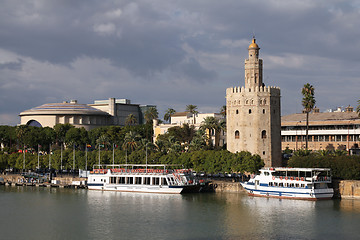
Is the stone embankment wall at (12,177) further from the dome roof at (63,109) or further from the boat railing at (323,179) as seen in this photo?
the dome roof at (63,109)

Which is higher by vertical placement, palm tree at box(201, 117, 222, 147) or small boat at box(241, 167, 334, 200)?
palm tree at box(201, 117, 222, 147)

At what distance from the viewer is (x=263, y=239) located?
159 ft

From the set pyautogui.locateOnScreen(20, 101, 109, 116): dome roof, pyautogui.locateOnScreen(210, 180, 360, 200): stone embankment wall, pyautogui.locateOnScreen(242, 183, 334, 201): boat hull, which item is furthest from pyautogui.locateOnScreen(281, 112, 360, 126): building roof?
pyautogui.locateOnScreen(20, 101, 109, 116): dome roof

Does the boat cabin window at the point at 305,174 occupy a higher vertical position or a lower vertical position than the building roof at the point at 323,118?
lower

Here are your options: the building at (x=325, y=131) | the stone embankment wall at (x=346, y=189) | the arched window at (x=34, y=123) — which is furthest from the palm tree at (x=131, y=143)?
the arched window at (x=34, y=123)

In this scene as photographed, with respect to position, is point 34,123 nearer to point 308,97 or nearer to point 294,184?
point 308,97

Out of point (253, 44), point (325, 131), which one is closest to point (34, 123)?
point (325, 131)

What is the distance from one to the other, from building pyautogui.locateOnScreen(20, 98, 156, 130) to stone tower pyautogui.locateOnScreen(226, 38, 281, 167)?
3215 inches

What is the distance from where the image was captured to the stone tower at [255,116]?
92750 mm

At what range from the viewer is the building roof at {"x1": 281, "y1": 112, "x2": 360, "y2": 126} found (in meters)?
110

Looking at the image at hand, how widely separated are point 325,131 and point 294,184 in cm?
4218

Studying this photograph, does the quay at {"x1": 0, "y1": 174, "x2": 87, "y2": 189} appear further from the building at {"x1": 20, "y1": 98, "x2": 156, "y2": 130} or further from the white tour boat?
the building at {"x1": 20, "y1": 98, "x2": 156, "y2": 130}

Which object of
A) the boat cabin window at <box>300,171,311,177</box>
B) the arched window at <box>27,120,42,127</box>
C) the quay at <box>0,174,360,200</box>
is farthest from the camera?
the arched window at <box>27,120,42,127</box>

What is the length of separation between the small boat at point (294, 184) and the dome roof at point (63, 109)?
99400 millimetres
